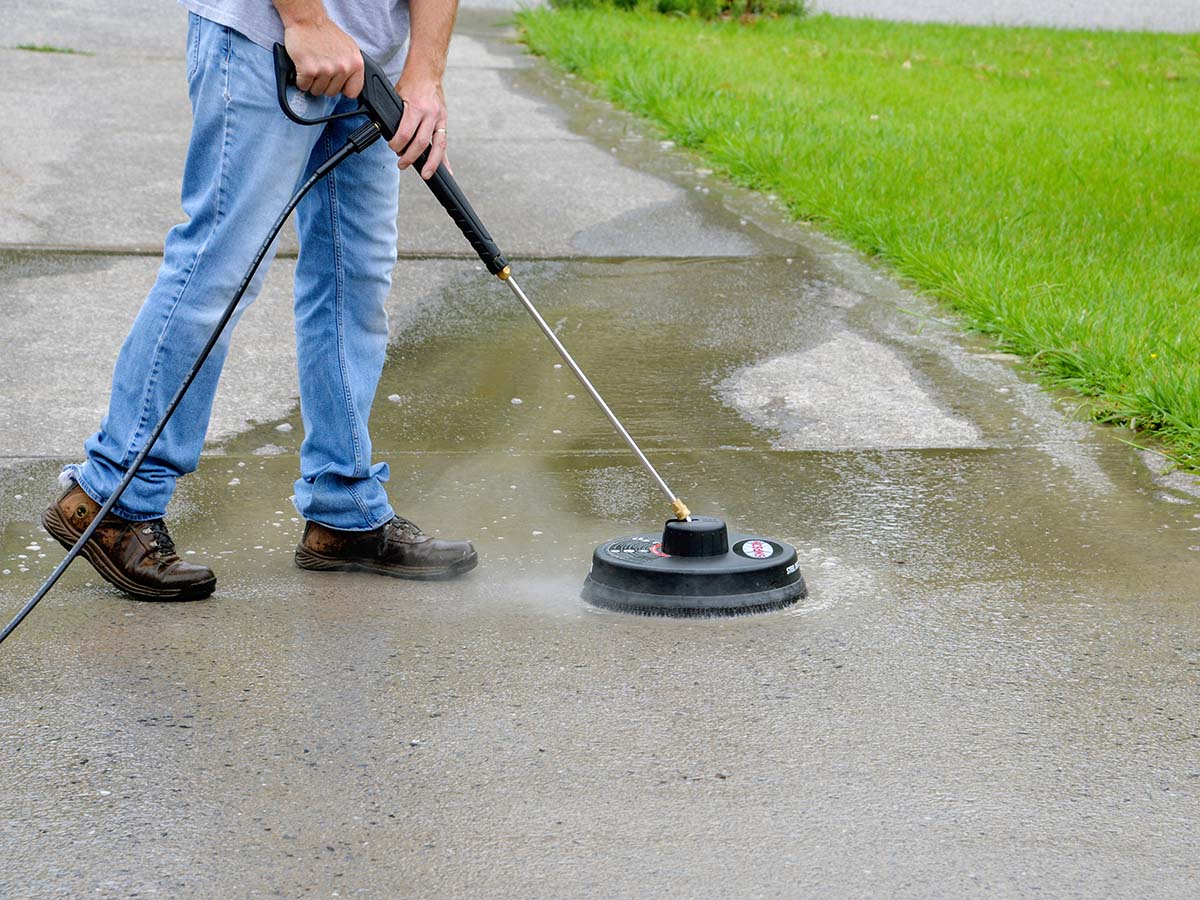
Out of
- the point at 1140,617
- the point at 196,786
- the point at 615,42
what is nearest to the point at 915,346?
the point at 1140,617

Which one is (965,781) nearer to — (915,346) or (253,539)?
(253,539)

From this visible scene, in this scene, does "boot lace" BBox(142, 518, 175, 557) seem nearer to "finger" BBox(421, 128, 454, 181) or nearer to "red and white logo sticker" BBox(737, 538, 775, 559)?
"finger" BBox(421, 128, 454, 181)

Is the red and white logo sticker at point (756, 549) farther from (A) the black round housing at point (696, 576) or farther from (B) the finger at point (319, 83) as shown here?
(B) the finger at point (319, 83)

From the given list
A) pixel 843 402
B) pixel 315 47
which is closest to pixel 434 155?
pixel 315 47

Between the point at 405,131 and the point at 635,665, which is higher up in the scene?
the point at 405,131

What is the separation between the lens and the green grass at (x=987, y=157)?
4906 mm

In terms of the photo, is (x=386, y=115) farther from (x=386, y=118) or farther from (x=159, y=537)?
(x=159, y=537)

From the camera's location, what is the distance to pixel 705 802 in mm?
2338

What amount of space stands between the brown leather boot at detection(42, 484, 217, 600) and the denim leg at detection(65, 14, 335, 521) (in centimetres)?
4

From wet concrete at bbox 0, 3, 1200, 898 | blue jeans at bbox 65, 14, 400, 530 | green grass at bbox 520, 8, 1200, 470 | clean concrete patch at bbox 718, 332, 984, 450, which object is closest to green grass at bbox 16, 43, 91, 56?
green grass at bbox 520, 8, 1200, 470

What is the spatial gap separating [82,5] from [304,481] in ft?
30.7

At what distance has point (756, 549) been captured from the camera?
3.13m

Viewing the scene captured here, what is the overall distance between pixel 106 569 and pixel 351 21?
118 centimetres

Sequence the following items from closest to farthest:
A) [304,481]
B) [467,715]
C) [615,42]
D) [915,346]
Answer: [467,715] → [304,481] → [915,346] → [615,42]
